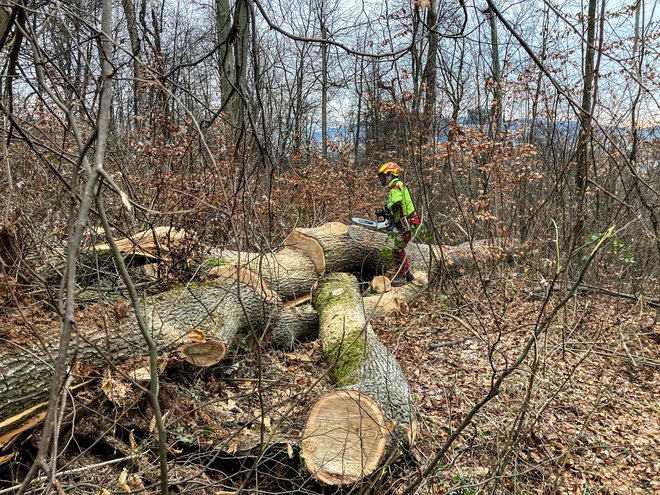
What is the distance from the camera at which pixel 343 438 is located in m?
3.33

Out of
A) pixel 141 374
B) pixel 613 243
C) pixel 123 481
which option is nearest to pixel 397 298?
pixel 613 243

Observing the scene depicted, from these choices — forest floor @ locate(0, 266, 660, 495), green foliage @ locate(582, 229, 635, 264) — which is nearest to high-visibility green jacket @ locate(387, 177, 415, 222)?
forest floor @ locate(0, 266, 660, 495)

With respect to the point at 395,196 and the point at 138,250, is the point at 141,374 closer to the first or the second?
the point at 138,250

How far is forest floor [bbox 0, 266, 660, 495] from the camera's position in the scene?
2986mm

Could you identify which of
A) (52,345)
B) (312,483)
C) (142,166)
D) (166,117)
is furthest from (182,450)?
(142,166)

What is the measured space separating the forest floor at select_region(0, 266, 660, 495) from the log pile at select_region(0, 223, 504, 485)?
0.19 metres

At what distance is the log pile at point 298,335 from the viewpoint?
3.05m

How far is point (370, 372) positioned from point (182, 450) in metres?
1.47

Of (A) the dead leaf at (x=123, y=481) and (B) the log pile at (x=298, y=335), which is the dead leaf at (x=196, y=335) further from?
(A) the dead leaf at (x=123, y=481)

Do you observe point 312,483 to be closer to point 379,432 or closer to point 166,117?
point 379,432

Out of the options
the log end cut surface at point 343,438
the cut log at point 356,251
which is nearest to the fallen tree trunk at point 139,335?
the log end cut surface at point 343,438

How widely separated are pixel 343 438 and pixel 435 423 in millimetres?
987

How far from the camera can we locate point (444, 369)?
Result: 4914 millimetres

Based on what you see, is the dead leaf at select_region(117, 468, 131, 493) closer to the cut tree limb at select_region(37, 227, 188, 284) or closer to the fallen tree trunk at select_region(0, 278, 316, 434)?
the fallen tree trunk at select_region(0, 278, 316, 434)
